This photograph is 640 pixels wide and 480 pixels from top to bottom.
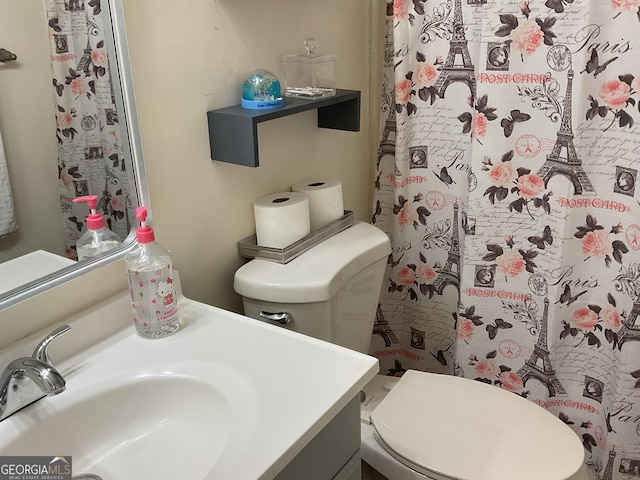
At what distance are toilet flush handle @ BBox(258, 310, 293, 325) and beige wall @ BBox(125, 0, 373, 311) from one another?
0.13 metres

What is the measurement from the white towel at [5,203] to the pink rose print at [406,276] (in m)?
1.19

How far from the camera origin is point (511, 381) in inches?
70.7

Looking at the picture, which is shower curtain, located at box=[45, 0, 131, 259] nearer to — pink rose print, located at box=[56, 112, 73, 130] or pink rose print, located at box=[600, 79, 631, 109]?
pink rose print, located at box=[56, 112, 73, 130]

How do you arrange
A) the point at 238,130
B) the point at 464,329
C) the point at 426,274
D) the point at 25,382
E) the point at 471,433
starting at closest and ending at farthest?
the point at 25,382 → the point at 238,130 → the point at 471,433 → the point at 464,329 → the point at 426,274

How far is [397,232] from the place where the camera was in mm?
1886

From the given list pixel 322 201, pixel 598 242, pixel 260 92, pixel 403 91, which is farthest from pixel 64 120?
pixel 598 242

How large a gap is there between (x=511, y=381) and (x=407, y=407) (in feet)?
1.55

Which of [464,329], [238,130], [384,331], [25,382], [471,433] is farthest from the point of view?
[384,331]

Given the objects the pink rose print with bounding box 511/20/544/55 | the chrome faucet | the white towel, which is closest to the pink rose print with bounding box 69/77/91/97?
the white towel

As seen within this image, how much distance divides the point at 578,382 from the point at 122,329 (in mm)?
1235

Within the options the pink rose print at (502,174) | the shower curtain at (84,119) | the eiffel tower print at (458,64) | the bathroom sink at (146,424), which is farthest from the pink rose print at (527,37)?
the bathroom sink at (146,424)

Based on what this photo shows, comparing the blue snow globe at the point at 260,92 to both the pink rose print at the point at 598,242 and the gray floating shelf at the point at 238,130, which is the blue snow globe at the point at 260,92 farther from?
the pink rose print at the point at 598,242

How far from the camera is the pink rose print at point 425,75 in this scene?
5.48 feet

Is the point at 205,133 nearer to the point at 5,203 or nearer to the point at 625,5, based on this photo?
the point at 5,203
